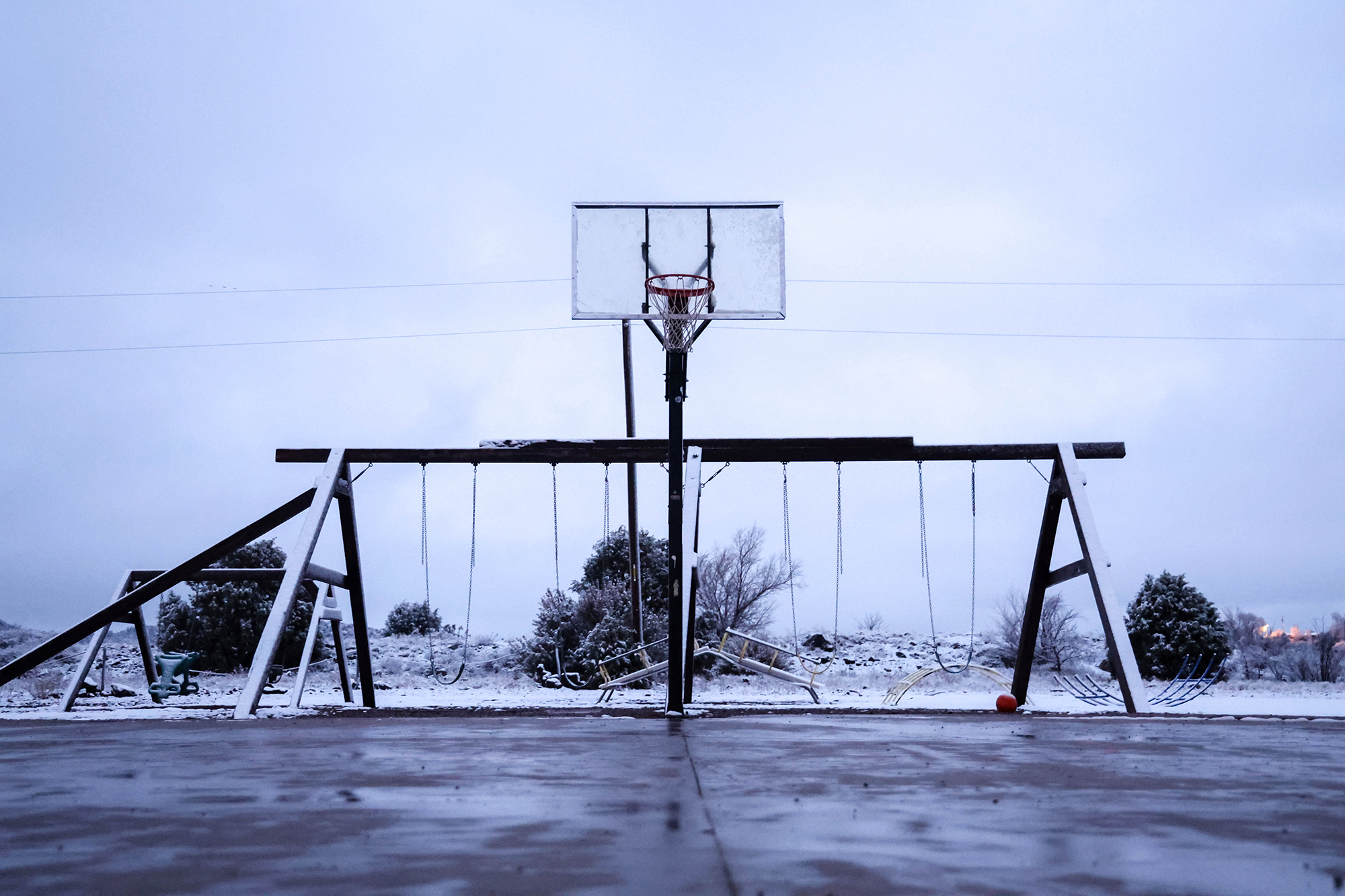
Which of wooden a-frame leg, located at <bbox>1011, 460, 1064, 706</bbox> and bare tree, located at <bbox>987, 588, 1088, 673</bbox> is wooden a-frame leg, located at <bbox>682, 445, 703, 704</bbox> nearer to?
wooden a-frame leg, located at <bbox>1011, 460, 1064, 706</bbox>

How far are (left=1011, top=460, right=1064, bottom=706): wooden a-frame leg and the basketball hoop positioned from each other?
18.0 feet

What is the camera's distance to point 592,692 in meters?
19.6

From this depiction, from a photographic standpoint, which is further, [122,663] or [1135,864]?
[122,663]

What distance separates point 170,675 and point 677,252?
11.5 meters

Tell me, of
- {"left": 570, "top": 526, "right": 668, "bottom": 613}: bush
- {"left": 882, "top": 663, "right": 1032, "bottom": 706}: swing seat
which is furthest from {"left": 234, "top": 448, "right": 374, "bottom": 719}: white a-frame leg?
{"left": 570, "top": 526, "right": 668, "bottom": 613}: bush

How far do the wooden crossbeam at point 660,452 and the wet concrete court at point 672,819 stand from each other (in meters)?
7.87

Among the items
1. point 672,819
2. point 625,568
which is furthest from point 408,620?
point 672,819

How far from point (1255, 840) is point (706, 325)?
9080mm

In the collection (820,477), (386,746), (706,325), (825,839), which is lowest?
(386,746)

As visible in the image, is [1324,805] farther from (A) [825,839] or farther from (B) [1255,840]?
(A) [825,839]

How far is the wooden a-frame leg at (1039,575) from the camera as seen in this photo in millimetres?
12953

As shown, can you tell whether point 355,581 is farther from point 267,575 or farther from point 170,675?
point 170,675

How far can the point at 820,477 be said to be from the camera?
14.0 m

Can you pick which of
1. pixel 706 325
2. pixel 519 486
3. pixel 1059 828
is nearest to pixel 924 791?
pixel 1059 828
